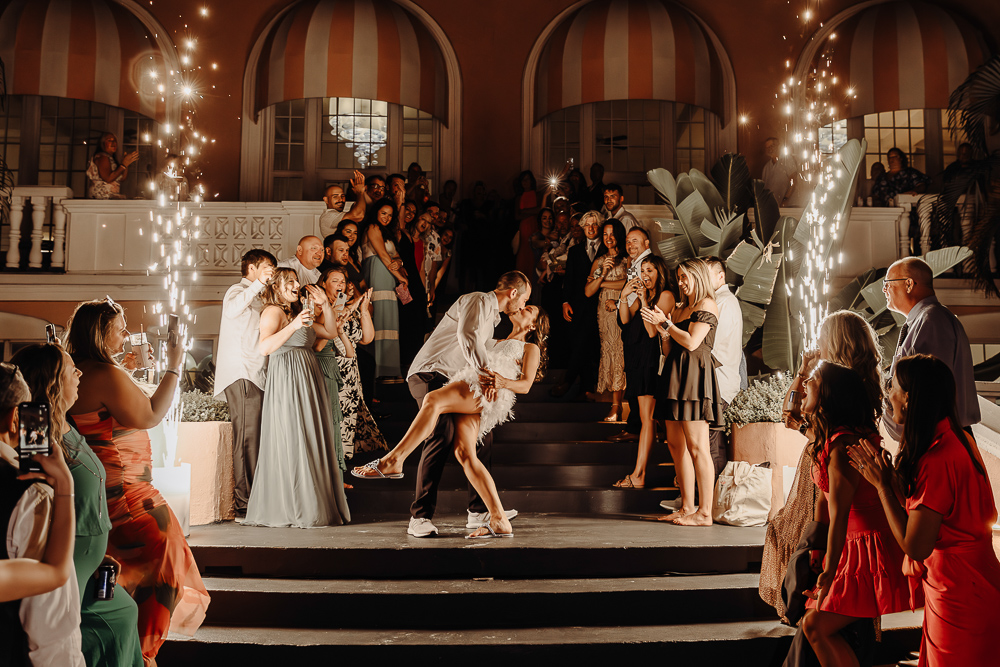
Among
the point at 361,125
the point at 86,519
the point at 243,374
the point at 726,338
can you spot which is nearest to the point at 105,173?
the point at 361,125

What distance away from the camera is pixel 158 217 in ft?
34.6

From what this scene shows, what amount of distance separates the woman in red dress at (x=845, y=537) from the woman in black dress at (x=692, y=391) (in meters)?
2.59

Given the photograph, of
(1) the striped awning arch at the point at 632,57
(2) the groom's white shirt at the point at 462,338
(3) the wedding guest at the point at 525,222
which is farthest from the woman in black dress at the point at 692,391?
(1) the striped awning arch at the point at 632,57

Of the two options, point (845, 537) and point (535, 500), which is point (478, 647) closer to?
point (845, 537)

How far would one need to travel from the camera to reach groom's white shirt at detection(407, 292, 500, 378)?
17.2 ft

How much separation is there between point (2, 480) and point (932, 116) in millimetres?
14847

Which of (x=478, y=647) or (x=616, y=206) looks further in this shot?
(x=616, y=206)

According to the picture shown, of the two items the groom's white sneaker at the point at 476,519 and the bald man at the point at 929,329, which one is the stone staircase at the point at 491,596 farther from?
the bald man at the point at 929,329

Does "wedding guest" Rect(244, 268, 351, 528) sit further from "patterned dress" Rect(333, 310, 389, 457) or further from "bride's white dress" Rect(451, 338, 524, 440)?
"bride's white dress" Rect(451, 338, 524, 440)

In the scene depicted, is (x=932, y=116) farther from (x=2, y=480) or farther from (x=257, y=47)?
(x=2, y=480)

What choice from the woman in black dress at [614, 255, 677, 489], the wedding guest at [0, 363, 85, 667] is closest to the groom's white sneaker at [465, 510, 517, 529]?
the woman in black dress at [614, 255, 677, 489]

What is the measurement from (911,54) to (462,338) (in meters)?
11.0

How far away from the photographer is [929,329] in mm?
4090

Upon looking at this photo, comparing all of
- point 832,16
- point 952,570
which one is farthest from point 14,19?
point 952,570
